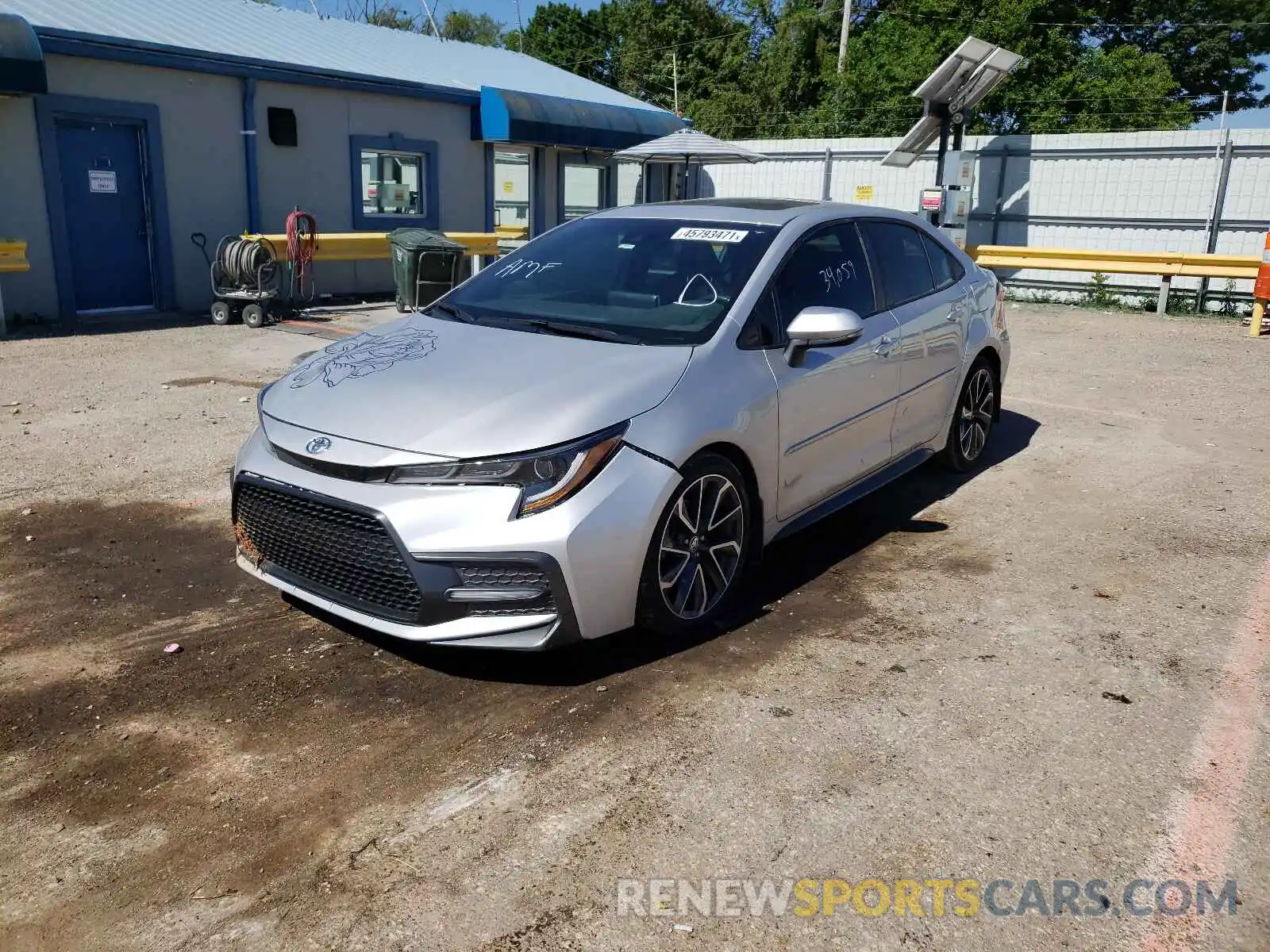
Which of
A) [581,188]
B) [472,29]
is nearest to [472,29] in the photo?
[472,29]

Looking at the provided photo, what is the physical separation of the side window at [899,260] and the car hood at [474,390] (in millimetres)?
1708

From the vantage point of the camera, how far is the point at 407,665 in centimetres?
381

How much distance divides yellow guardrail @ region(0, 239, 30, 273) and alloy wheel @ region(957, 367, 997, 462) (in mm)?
9959

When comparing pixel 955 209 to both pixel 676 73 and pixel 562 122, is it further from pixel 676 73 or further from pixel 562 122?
pixel 676 73

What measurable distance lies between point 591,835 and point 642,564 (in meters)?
1.03

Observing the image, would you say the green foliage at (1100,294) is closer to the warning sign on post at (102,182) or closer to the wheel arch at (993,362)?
the wheel arch at (993,362)

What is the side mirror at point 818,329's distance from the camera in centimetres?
421

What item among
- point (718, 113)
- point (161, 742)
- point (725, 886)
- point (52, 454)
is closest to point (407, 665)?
point (161, 742)

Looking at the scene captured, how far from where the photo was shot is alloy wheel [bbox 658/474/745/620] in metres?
3.81

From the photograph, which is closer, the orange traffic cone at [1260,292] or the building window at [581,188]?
the orange traffic cone at [1260,292]

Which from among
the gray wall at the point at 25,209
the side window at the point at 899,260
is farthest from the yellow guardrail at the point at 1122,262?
the gray wall at the point at 25,209

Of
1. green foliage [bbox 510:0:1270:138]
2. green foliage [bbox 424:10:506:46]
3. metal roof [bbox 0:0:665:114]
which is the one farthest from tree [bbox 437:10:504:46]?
metal roof [bbox 0:0:665:114]

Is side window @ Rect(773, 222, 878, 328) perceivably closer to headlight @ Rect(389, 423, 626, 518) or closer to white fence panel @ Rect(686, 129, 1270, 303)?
headlight @ Rect(389, 423, 626, 518)

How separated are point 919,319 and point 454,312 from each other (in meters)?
2.37
